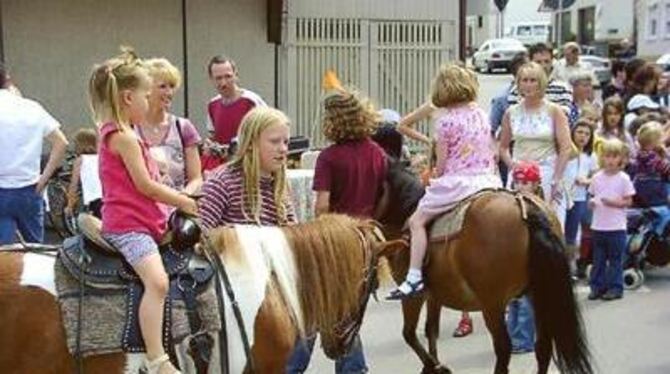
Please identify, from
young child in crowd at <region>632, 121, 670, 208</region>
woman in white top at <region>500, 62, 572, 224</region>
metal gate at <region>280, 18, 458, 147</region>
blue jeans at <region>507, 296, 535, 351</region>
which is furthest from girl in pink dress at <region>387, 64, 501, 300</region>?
metal gate at <region>280, 18, 458, 147</region>

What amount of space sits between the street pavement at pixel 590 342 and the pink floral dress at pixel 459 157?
1321 millimetres

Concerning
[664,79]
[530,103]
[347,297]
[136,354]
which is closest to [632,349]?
[530,103]

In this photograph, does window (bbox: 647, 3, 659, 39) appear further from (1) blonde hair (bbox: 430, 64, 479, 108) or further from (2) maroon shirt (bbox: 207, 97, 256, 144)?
(1) blonde hair (bbox: 430, 64, 479, 108)

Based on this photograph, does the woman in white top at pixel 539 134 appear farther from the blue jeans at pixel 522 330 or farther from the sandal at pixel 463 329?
the sandal at pixel 463 329

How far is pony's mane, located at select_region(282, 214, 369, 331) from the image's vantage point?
12.7 feet

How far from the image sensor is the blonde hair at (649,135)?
359 inches

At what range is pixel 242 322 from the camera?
3674mm

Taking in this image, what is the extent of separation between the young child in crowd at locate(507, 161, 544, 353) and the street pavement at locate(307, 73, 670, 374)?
0.39 ft

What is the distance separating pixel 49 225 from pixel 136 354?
25.0 ft

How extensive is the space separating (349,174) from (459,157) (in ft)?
2.42

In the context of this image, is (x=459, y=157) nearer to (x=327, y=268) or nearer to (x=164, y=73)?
(x=164, y=73)

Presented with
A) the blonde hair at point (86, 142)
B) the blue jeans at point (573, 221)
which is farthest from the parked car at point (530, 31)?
the blonde hair at point (86, 142)

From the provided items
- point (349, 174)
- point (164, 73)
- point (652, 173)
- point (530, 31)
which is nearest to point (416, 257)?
point (349, 174)

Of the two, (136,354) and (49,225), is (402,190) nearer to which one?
(136,354)
